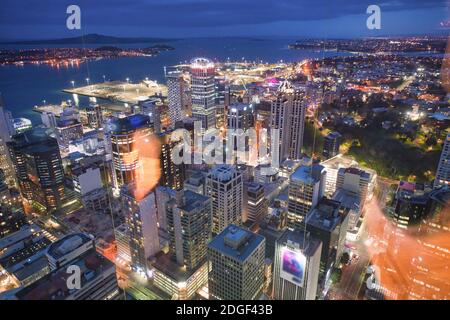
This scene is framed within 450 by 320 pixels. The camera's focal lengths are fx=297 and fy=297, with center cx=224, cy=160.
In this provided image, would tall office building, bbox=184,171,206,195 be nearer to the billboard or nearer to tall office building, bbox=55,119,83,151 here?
the billboard

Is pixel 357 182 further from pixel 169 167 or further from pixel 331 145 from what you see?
pixel 169 167

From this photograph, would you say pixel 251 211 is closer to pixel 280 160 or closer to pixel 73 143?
pixel 280 160

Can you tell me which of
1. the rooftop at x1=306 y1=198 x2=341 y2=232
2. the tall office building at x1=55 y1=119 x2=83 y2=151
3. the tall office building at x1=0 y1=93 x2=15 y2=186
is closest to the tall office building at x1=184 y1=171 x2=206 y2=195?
the rooftop at x1=306 y1=198 x2=341 y2=232

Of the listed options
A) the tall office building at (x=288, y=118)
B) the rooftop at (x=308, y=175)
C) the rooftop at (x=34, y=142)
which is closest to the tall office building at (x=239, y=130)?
the tall office building at (x=288, y=118)

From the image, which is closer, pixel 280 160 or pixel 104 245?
pixel 104 245

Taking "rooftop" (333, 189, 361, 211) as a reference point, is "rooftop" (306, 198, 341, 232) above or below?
above

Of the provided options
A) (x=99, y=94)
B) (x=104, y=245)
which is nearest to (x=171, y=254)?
(x=104, y=245)
